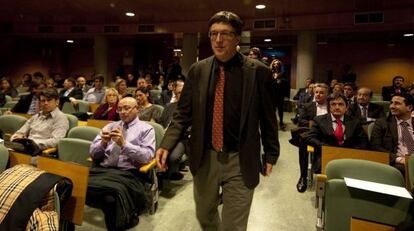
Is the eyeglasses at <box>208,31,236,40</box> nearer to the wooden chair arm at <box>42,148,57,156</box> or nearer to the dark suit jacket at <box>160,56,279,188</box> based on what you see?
the dark suit jacket at <box>160,56,279,188</box>

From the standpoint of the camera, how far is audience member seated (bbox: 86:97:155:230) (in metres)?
2.29

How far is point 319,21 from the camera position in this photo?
762cm

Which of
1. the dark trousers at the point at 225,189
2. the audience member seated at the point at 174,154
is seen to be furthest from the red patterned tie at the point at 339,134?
the dark trousers at the point at 225,189

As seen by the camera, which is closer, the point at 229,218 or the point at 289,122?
the point at 229,218

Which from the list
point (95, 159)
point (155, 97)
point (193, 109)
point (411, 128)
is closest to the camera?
point (193, 109)

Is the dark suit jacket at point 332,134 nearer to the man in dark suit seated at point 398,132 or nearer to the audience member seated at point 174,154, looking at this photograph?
the man in dark suit seated at point 398,132

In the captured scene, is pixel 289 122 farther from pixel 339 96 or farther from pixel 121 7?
pixel 121 7

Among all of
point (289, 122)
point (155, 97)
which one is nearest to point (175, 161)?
point (155, 97)

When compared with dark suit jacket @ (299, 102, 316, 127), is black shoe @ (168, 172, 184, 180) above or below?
below

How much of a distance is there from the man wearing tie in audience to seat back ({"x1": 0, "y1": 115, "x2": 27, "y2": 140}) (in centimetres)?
271

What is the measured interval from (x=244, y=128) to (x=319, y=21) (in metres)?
6.97

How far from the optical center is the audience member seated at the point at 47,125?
125 inches

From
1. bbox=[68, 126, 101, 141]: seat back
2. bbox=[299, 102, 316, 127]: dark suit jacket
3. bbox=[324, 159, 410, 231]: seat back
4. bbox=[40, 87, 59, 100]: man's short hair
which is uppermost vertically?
bbox=[40, 87, 59, 100]: man's short hair

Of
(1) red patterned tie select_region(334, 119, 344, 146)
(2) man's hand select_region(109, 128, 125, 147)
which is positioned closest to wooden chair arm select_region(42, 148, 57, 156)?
(2) man's hand select_region(109, 128, 125, 147)
